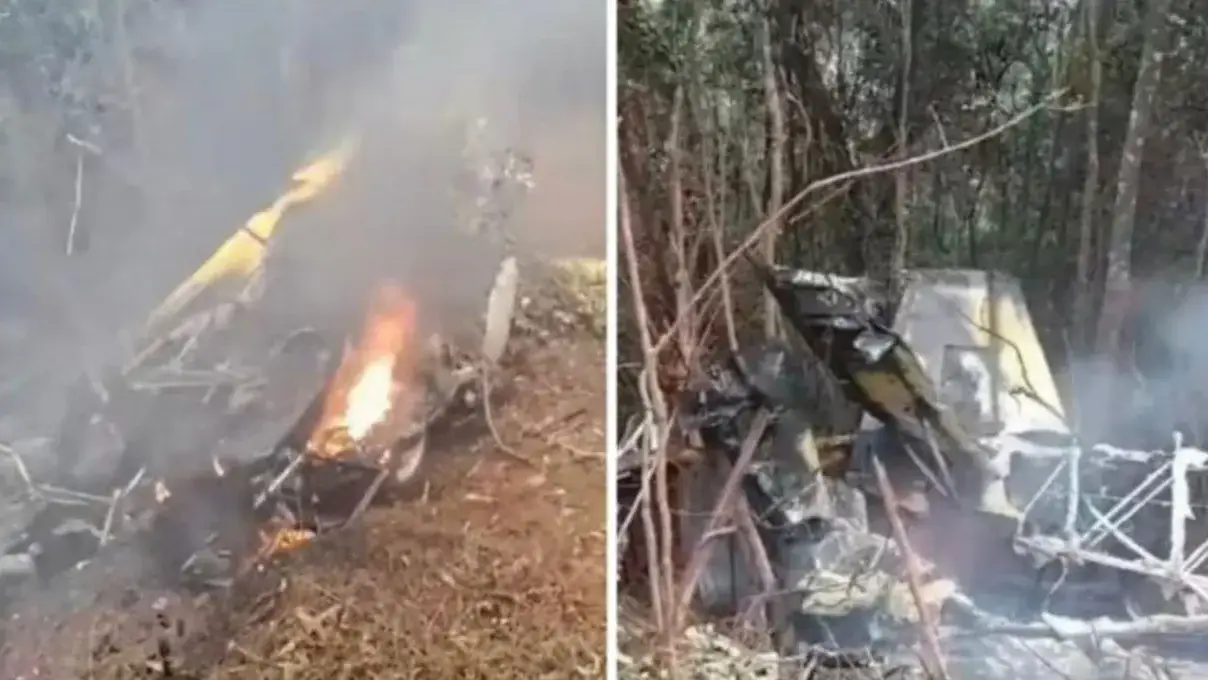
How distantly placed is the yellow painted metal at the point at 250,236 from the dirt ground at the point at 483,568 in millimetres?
339

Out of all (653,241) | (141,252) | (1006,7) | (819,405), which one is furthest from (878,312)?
(141,252)

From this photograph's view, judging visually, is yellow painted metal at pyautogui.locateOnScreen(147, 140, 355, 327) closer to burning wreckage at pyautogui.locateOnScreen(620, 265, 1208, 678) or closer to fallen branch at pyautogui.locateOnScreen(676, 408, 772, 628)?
burning wreckage at pyautogui.locateOnScreen(620, 265, 1208, 678)

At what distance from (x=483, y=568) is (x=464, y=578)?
27mm

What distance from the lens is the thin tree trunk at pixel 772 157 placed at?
5.31 ft

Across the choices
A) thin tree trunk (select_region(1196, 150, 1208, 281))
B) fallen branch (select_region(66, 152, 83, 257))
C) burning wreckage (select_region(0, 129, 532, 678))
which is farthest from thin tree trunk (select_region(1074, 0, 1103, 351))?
fallen branch (select_region(66, 152, 83, 257))

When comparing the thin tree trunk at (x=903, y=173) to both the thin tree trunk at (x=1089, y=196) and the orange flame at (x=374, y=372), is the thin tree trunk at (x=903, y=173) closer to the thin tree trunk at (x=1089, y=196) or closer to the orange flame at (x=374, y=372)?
the thin tree trunk at (x=1089, y=196)

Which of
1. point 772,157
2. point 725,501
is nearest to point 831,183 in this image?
Result: point 772,157

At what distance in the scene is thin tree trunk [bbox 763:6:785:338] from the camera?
162cm

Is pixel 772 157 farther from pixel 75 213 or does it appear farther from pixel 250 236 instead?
pixel 75 213

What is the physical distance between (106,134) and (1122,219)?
126 centimetres

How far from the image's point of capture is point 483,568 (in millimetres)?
1655

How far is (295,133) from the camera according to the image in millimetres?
1618

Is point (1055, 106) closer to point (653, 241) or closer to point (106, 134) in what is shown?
point (653, 241)

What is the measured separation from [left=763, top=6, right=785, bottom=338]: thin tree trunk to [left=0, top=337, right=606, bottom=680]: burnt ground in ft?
Answer: 0.73
